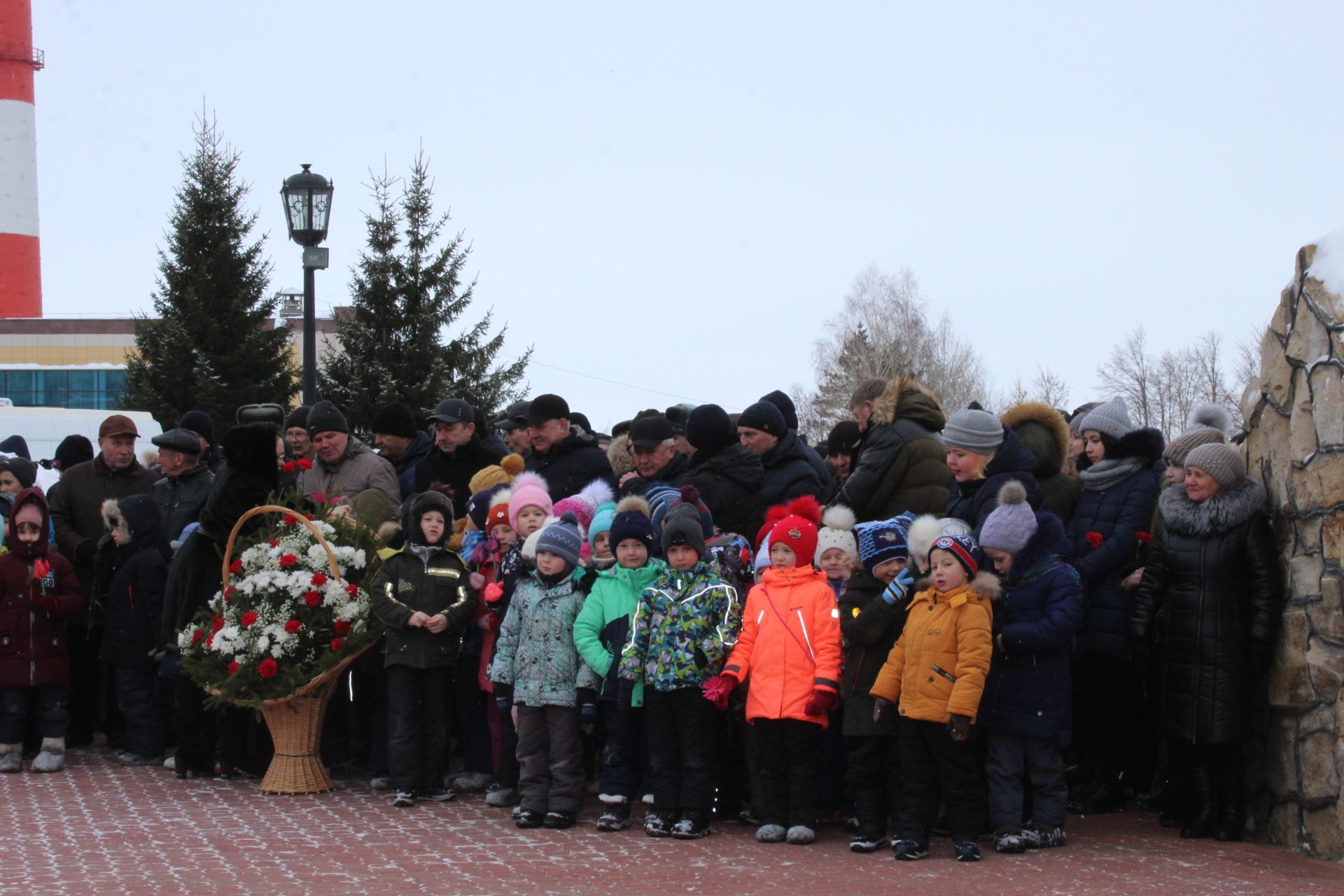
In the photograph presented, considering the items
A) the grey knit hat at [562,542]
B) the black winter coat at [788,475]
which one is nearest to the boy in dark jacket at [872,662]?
the black winter coat at [788,475]

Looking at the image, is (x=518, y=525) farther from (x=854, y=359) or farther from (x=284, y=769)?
(x=854, y=359)

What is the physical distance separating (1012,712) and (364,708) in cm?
455

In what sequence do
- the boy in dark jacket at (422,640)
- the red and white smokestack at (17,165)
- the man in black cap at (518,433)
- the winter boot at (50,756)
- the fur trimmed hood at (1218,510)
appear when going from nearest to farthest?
the fur trimmed hood at (1218,510), the boy in dark jacket at (422,640), the winter boot at (50,756), the man in black cap at (518,433), the red and white smokestack at (17,165)

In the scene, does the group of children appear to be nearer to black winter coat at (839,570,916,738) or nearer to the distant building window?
black winter coat at (839,570,916,738)

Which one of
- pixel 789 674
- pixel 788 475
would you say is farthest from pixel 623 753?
pixel 788 475

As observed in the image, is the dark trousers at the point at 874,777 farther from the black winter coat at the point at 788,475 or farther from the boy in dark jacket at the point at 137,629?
the boy in dark jacket at the point at 137,629

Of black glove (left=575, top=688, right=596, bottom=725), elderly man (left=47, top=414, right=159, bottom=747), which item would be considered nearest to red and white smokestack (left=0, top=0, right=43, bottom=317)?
elderly man (left=47, top=414, right=159, bottom=747)

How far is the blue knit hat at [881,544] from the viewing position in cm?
751

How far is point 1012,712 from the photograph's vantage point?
722cm

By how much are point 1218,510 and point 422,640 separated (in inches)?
173

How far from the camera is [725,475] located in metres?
8.86

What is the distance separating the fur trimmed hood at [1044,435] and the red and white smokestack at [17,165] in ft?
127

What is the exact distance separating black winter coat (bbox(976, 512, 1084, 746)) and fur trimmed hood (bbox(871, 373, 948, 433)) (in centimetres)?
147

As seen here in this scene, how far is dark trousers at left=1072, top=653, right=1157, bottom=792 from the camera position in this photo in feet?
26.7
